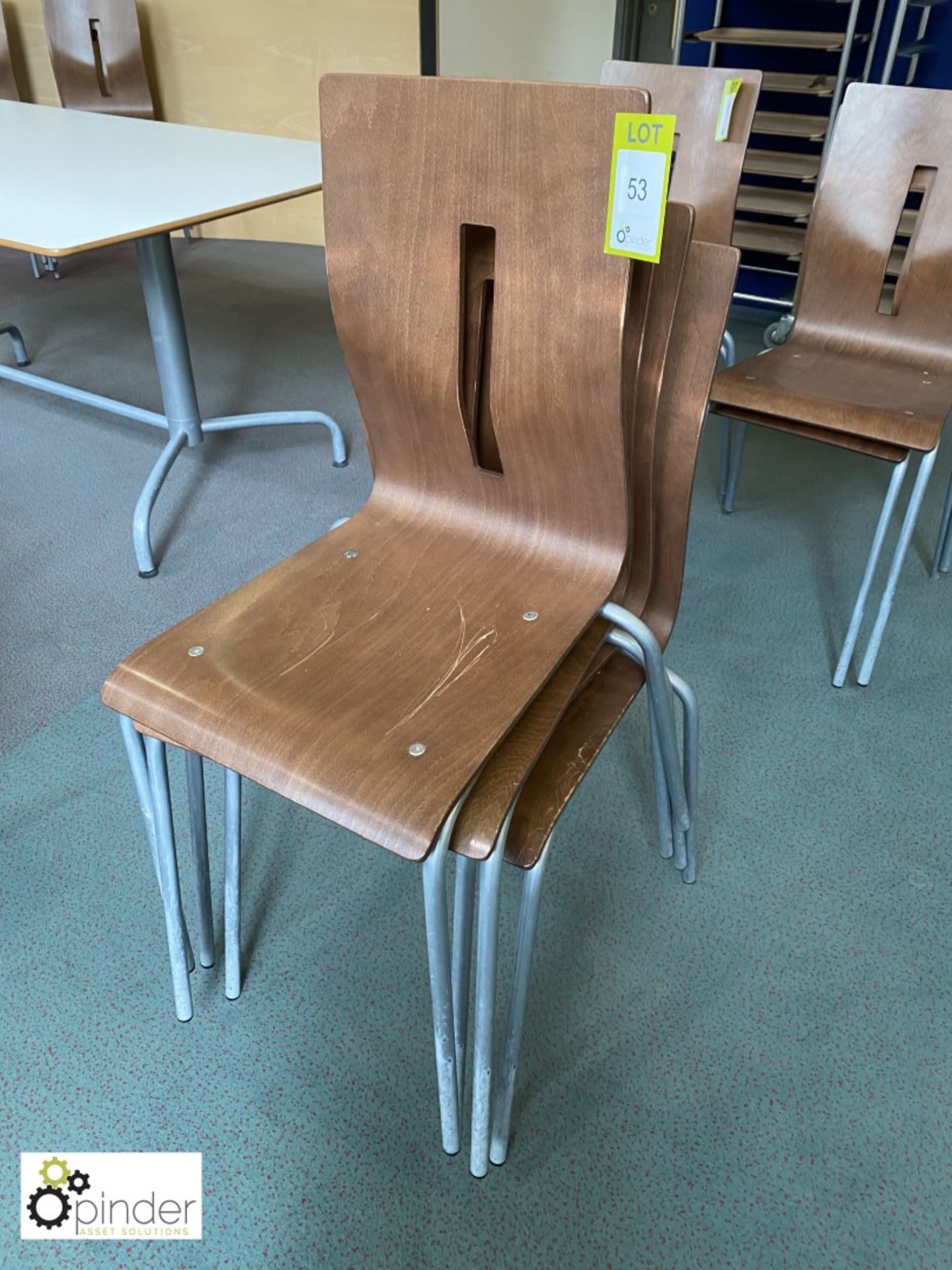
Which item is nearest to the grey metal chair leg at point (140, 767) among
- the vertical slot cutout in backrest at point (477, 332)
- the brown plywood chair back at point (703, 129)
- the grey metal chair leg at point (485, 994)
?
the grey metal chair leg at point (485, 994)

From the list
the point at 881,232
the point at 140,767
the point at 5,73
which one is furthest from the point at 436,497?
the point at 5,73

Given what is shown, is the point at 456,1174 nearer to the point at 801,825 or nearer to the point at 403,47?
the point at 801,825

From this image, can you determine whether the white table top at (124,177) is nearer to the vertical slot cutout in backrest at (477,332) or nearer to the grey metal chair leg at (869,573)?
the vertical slot cutout in backrest at (477,332)

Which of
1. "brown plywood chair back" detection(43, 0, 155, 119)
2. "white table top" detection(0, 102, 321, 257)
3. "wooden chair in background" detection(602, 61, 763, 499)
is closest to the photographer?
"white table top" detection(0, 102, 321, 257)

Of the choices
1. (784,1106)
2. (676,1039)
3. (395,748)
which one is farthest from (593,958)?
(395,748)

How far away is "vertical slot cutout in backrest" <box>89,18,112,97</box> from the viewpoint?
3.61 m

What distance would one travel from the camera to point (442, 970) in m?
0.84

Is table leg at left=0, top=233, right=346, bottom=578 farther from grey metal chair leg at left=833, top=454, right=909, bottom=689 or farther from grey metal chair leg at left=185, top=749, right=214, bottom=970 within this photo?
grey metal chair leg at left=833, top=454, right=909, bottom=689

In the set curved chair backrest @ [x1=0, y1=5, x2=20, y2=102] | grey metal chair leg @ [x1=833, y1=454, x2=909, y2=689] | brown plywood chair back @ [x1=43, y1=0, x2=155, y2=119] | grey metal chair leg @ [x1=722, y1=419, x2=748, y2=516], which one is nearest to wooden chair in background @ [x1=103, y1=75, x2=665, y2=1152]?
grey metal chair leg @ [x1=833, y1=454, x2=909, y2=689]

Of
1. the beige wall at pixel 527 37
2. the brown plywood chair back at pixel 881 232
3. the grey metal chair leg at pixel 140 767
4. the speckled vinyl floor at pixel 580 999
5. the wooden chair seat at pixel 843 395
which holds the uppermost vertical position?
the beige wall at pixel 527 37

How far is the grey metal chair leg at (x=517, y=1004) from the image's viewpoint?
2.93 feet

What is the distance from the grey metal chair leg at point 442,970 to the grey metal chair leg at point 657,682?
293mm

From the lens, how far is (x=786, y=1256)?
98 centimetres

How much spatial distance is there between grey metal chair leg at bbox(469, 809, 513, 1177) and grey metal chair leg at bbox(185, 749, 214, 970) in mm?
376
